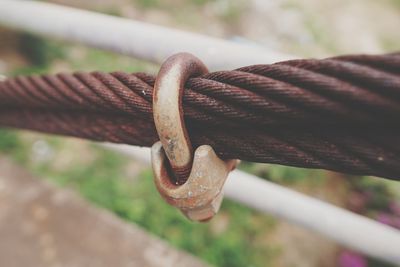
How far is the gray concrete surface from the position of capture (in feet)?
3.52

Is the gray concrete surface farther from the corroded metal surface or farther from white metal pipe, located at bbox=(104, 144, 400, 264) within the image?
the corroded metal surface

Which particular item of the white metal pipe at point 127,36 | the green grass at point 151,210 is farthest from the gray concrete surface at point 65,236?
the green grass at point 151,210

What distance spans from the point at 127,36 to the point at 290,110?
43cm

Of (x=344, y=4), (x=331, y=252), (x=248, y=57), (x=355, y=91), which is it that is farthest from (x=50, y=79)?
(x=344, y=4)

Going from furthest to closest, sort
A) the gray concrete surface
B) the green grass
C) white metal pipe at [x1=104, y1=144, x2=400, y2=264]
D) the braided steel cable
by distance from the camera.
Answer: the green grass
the gray concrete surface
white metal pipe at [x1=104, y1=144, x2=400, y2=264]
the braided steel cable

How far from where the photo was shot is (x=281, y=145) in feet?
1.34

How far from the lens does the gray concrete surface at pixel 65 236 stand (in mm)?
1073

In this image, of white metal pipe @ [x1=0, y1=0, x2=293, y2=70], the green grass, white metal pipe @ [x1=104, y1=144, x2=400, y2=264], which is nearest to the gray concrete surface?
white metal pipe @ [x1=104, y1=144, x2=400, y2=264]

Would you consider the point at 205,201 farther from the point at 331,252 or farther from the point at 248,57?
the point at 331,252

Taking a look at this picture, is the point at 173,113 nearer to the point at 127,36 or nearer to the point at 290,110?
the point at 290,110

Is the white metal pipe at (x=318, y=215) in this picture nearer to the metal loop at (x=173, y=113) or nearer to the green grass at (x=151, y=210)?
the metal loop at (x=173, y=113)

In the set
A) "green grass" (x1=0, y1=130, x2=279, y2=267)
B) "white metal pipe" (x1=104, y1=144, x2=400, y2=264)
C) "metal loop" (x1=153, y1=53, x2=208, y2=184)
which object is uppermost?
"metal loop" (x1=153, y1=53, x2=208, y2=184)

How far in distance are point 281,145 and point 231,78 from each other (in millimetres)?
92

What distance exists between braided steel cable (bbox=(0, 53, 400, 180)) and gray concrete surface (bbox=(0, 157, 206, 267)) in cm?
65
